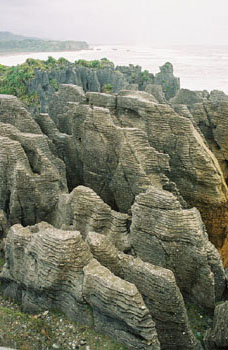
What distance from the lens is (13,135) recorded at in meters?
11.3

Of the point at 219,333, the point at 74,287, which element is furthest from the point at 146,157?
the point at 219,333

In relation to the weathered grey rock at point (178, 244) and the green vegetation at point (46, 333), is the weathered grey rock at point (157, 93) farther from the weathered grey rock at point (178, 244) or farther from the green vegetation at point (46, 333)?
the green vegetation at point (46, 333)

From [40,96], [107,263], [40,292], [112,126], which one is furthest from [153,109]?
[40,96]

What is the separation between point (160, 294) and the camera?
7.45 meters

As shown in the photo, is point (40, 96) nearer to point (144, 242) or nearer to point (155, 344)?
point (144, 242)

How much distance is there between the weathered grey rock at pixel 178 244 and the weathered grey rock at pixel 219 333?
2.36 ft

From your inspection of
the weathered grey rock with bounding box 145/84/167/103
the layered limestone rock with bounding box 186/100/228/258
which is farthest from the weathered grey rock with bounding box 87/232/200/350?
the weathered grey rock with bounding box 145/84/167/103

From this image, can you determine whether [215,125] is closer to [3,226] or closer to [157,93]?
[157,93]

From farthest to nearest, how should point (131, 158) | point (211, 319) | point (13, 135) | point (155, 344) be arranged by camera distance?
point (13, 135), point (131, 158), point (211, 319), point (155, 344)

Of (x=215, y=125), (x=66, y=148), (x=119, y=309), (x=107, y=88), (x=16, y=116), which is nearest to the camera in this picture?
(x=119, y=309)

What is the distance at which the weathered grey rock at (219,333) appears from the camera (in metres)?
7.49

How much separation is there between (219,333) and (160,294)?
1.40 m

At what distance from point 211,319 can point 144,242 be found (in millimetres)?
2246

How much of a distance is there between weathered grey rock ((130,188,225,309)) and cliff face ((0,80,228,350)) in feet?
0.08
